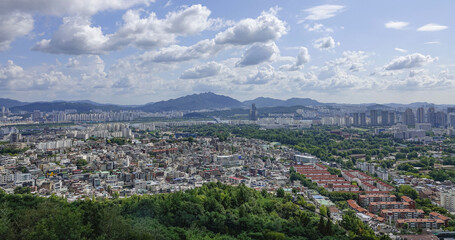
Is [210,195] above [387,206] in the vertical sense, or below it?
above

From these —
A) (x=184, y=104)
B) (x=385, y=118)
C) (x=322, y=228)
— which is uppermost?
(x=184, y=104)

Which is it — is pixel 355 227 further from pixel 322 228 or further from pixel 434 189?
pixel 434 189

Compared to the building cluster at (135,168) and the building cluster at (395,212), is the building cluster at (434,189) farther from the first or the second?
the building cluster at (135,168)

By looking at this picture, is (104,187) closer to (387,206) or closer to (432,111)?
(387,206)

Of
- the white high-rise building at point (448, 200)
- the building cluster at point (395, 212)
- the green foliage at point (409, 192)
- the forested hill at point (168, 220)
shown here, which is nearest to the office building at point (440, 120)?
the green foliage at point (409, 192)

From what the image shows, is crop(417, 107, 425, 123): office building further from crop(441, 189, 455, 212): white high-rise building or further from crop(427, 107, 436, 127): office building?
crop(441, 189, 455, 212): white high-rise building

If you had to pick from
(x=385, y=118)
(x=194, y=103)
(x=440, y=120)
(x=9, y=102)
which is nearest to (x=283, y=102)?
(x=194, y=103)

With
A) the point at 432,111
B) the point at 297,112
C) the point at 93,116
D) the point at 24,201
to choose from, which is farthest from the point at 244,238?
the point at 297,112
